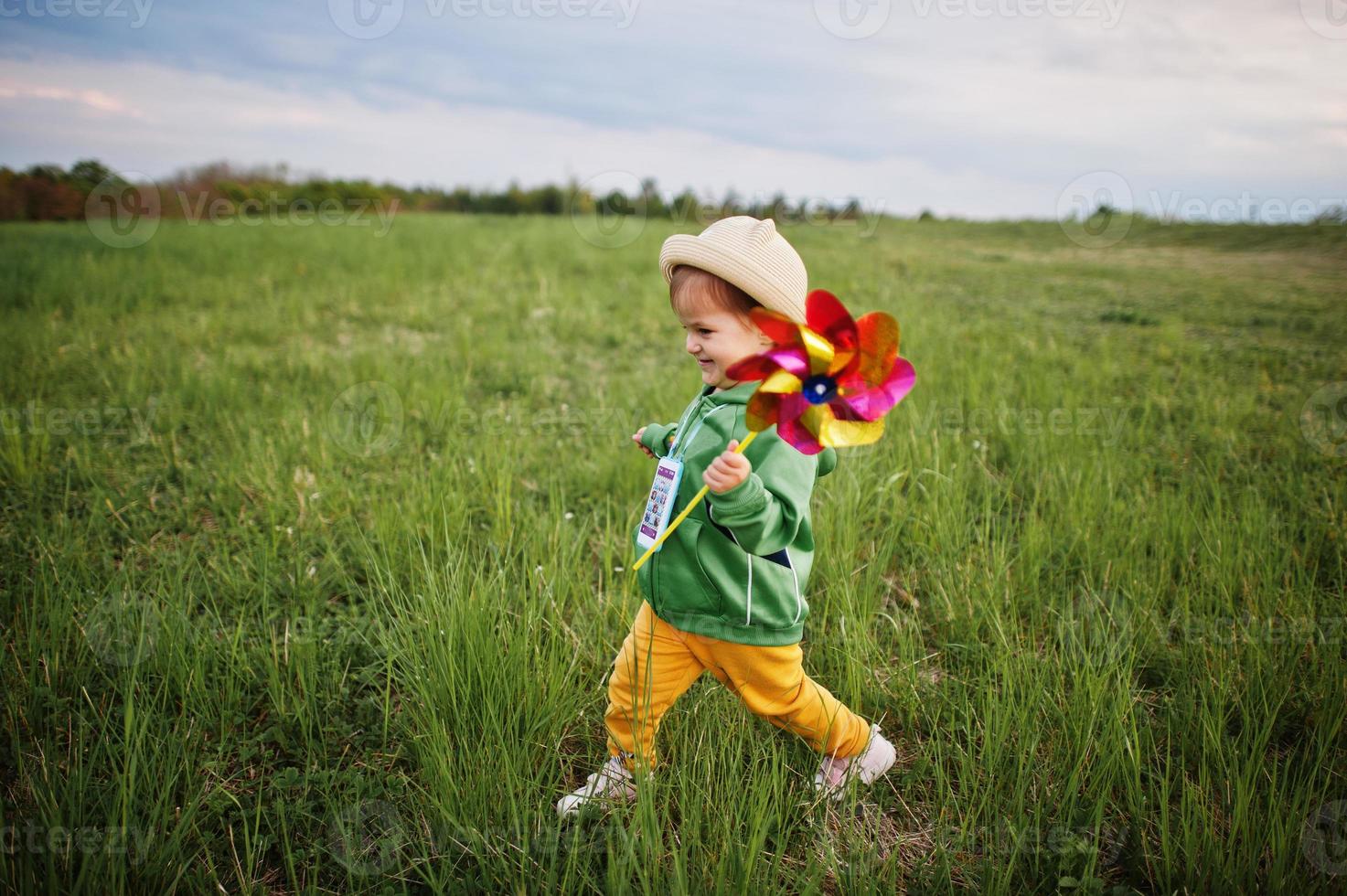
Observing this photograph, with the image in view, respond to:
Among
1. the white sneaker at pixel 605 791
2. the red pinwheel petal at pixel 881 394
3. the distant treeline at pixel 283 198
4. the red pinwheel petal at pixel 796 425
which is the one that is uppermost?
the distant treeline at pixel 283 198

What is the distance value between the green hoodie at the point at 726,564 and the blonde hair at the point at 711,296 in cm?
20

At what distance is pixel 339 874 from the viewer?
5.46ft

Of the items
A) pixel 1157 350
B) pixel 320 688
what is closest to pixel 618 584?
pixel 320 688

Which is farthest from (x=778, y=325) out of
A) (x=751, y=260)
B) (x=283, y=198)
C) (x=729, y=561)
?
(x=283, y=198)

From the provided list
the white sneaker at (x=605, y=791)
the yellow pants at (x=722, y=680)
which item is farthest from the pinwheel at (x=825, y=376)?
the white sneaker at (x=605, y=791)

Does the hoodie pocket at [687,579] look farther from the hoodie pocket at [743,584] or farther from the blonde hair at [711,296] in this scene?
the blonde hair at [711,296]

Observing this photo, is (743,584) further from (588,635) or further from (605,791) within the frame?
(588,635)

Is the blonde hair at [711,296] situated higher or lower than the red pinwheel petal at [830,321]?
higher

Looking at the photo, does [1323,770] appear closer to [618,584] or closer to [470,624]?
[618,584]

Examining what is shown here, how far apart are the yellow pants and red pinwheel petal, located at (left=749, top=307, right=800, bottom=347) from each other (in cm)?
84

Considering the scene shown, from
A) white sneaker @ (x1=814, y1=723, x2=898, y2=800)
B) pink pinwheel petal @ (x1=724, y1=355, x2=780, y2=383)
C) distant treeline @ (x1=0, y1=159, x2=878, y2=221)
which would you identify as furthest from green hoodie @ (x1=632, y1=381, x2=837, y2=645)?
distant treeline @ (x1=0, y1=159, x2=878, y2=221)

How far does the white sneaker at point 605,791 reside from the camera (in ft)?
5.77

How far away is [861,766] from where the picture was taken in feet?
6.20

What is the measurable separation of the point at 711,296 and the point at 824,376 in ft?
1.41
